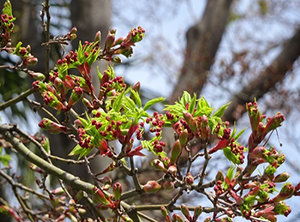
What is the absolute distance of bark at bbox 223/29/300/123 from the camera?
4070 mm

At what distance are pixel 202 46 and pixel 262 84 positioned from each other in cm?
74

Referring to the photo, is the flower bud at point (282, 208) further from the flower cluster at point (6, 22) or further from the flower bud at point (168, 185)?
the flower cluster at point (6, 22)

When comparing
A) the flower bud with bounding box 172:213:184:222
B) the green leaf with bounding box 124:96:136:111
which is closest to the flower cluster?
the green leaf with bounding box 124:96:136:111

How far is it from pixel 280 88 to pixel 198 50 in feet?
3.02

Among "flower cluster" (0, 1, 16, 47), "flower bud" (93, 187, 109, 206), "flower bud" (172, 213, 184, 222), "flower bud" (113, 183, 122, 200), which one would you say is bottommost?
"flower bud" (172, 213, 184, 222)

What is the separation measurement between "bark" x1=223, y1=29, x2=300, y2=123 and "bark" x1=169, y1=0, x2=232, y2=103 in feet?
1.22

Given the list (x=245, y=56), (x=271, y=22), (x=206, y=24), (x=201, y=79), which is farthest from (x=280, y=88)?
(x=271, y=22)

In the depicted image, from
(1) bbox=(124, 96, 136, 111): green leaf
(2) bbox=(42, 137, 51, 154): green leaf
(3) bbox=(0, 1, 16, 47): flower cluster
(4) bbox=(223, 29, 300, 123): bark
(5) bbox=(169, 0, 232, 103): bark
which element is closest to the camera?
(1) bbox=(124, 96, 136, 111): green leaf

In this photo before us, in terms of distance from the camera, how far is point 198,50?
4.59 metres

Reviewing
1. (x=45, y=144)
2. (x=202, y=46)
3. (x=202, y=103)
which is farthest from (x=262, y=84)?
(x=202, y=103)

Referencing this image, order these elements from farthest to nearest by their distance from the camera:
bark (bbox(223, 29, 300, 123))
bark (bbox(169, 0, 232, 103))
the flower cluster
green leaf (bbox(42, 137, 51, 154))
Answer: bark (bbox(169, 0, 232, 103)) < bark (bbox(223, 29, 300, 123)) < green leaf (bbox(42, 137, 51, 154)) < the flower cluster

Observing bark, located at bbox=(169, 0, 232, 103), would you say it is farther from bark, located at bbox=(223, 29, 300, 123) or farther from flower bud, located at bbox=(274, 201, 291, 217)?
flower bud, located at bbox=(274, 201, 291, 217)

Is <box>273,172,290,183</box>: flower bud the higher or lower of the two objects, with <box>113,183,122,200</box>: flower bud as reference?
higher

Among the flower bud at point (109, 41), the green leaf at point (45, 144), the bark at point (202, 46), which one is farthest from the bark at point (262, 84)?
the flower bud at point (109, 41)
